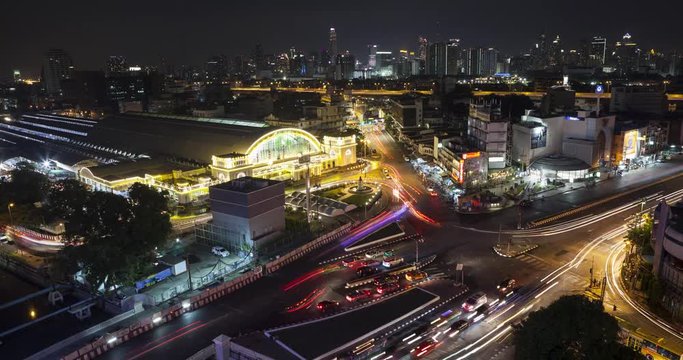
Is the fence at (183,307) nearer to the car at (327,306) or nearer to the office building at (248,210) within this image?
the office building at (248,210)

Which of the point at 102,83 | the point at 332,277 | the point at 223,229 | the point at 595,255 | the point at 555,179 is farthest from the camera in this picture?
the point at 102,83

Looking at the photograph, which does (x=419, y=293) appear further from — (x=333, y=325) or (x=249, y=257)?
(x=249, y=257)

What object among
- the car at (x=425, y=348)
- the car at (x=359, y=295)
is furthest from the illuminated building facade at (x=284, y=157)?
the car at (x=425, y=348)

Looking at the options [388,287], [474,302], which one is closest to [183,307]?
[388,287]

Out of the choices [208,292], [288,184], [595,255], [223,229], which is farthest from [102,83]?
[595,255]

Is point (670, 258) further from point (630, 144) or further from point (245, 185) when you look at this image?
point (630, 144)

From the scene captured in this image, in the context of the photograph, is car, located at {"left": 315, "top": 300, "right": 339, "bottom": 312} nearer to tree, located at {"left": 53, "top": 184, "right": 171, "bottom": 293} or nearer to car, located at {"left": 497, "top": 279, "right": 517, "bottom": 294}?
car, located at {"left": 497, "top": 279, "right": 517, "bottom": 294}

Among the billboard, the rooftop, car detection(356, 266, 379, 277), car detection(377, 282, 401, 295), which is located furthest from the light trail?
the billboard
